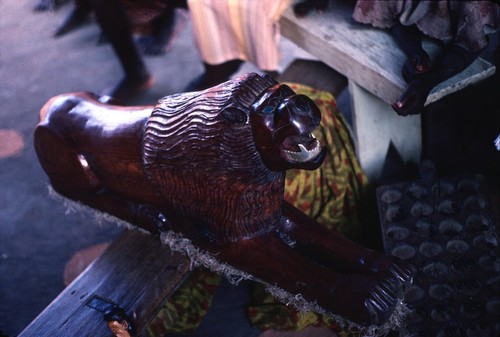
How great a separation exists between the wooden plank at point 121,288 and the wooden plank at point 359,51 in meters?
0.81

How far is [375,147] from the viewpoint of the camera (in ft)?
6.89

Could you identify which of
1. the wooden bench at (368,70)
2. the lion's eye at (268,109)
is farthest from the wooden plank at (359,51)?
the lion's eye at (268,109)

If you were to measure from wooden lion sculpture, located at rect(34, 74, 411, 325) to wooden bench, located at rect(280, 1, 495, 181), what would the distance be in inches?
23.8

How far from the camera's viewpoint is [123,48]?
263cm

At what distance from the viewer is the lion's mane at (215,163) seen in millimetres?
1258

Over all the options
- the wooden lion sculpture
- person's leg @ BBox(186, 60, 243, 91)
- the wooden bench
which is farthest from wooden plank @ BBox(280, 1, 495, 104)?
the wooden lion sculpture

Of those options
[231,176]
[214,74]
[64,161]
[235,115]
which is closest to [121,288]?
[64,161]

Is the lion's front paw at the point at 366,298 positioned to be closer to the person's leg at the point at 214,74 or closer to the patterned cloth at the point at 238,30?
the patterned cloth at the point at 238,30

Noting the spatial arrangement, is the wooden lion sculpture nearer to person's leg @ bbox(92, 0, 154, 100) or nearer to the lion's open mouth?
the lion's open mouth

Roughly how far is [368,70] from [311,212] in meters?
0.47

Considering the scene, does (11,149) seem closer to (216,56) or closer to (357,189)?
(216,56)

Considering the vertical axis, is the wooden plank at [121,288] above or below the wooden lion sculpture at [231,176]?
below

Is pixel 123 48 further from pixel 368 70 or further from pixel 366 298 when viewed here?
pixel 366 298

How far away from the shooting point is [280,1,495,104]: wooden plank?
5.88ft
